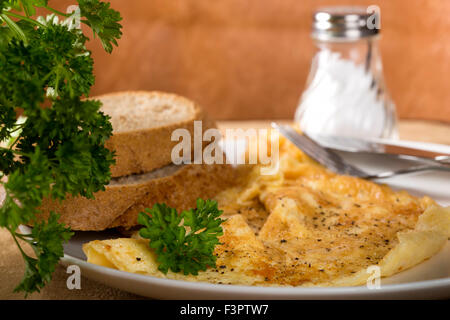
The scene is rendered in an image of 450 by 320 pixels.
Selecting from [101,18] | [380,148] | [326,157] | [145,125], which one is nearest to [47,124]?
[101,18]

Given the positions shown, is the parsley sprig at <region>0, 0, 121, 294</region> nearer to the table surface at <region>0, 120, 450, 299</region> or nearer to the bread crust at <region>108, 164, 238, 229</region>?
the table surface at <region>0, 120, 450, 299</region>

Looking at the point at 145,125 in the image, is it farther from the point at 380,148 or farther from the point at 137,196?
the point at 380,148

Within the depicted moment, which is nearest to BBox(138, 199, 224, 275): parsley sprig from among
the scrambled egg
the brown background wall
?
the scrambled egg

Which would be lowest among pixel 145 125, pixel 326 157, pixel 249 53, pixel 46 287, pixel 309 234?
pixel 46 287

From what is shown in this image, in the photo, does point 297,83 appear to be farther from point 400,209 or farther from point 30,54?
point 30,54

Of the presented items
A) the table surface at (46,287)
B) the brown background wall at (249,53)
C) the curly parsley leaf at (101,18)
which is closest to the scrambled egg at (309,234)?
the table surface at (46,287)
